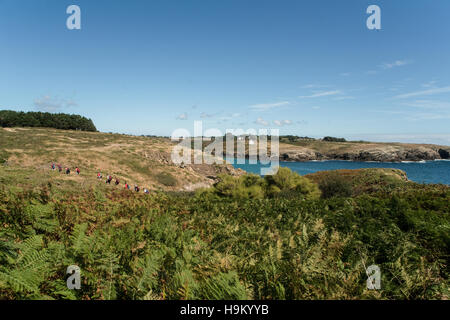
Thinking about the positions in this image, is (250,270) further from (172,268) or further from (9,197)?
(9,197)

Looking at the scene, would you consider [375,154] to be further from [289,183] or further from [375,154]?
[289,183]

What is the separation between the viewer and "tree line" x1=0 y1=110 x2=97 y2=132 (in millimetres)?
80925

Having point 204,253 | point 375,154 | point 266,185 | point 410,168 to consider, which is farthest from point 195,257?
point 375,154

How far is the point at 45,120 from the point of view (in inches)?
3371

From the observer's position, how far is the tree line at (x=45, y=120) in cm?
8093

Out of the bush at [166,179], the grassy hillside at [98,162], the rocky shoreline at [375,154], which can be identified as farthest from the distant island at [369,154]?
the bush at [166,179]

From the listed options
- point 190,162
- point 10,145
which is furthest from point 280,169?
point 10,145

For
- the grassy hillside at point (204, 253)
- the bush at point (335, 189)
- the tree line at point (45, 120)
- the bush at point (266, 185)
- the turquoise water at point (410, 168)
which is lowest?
the turquoise water at point (410, 168)

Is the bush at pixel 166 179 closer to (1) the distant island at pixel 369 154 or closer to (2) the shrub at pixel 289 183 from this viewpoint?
(2) the shrub at pixel 289 183

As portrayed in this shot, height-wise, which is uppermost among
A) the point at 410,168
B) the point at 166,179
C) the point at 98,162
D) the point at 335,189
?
the point at 98,162

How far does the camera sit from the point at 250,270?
2123 mm

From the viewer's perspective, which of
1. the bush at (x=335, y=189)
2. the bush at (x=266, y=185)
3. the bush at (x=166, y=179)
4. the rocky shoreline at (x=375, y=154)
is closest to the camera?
the bush at (x=266, y=185)
